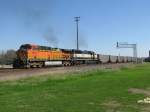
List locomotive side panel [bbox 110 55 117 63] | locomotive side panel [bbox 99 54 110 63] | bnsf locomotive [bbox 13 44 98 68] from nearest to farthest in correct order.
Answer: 1. bnsf locomotive [bbox 13 44 98 68]
2. locomotive side panel [bbox 99 54 110 63]
3. locomotive side panel [bbox 110 55 117 63]

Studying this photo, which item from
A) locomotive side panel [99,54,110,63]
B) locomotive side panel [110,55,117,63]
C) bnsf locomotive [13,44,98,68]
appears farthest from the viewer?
locomotive side panel [110,55,117,63]

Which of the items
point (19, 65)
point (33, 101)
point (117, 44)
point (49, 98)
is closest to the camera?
point (33, 101)

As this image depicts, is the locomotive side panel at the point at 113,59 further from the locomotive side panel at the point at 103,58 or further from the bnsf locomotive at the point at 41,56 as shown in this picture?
the bnsf locomotive at the point at 41,56

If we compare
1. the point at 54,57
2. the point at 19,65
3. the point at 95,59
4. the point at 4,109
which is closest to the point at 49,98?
the point at 4,109

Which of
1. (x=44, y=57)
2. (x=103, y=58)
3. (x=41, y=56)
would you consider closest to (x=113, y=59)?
(x=103, y=58)

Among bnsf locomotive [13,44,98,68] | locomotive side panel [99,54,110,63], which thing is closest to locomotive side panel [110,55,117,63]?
locomotive side panel [99,54,110,63]

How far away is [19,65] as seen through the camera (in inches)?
2111

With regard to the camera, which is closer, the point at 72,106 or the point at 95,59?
the point at 72,106

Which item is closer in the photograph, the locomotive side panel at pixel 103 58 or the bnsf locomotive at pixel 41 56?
the bnsf locomotive at pixel 41 56

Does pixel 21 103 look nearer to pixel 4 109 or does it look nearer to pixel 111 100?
pixel 4 109

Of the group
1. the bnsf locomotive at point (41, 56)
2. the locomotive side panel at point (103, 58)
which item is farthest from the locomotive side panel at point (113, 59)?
the bnsf locomotive at point (41, 56)

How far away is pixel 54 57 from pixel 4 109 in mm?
49281

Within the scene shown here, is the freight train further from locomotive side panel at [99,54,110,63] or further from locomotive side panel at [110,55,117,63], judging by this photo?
locomotive side panel at [110,55,117,63]

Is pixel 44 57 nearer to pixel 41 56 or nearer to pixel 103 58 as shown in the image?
pixel 41 56
